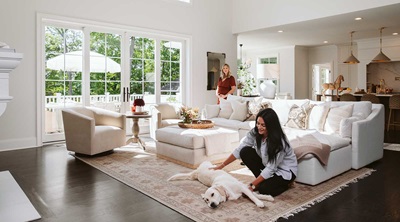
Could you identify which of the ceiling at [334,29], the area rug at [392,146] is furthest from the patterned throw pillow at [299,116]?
the ceiling at [334,29]

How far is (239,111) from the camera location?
5.39 metres

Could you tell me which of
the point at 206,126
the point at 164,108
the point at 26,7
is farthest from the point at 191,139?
the point at 26,7

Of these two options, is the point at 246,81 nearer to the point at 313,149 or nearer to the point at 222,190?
the point at 313,149

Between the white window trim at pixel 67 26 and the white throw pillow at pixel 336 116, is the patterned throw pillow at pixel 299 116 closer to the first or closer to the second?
the white throw pillow at pixel 336 116

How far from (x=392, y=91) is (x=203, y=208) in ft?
29.8

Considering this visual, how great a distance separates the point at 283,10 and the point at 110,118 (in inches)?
182

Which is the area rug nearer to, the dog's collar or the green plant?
the dog's collar

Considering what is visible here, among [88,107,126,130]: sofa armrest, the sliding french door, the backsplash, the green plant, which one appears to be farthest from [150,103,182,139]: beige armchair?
the backsplash

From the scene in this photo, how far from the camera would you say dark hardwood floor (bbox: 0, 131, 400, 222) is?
2404 millimetres

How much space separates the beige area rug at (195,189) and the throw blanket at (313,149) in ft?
0.96

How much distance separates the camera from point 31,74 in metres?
5.17

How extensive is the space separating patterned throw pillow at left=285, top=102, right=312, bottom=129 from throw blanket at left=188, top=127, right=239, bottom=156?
849 mm

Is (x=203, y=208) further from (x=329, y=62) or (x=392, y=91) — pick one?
(x=329, y=62)

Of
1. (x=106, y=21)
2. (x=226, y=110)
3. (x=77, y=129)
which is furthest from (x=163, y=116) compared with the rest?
(x=106, y=21)
